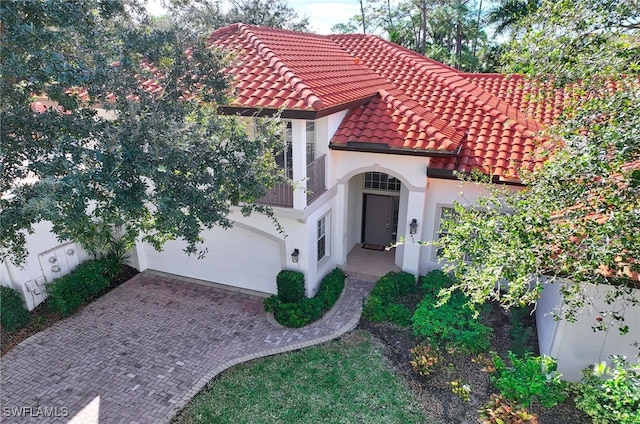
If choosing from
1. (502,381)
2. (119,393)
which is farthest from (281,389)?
(502,381)

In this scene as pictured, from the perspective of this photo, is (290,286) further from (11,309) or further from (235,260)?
(11,309)

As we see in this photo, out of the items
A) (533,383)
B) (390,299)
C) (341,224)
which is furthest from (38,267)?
(533,383)

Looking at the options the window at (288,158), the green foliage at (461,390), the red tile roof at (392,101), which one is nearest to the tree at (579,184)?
the red tile roof at (392,101)

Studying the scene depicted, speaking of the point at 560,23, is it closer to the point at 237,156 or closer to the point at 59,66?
the point at 237,156

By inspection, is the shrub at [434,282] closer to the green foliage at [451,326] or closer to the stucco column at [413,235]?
the green foliage at [451,326]

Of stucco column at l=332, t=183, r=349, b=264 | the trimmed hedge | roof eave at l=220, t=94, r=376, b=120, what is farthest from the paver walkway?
roof eave at l=220, t=94, r=376, b=120

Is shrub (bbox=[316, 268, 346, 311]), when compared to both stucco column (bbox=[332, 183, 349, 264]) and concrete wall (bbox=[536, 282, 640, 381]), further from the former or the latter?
concrete wall (bbox=[536, 282, 640, 381])
